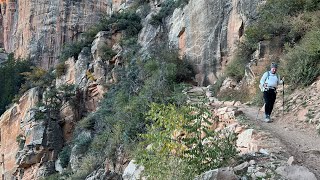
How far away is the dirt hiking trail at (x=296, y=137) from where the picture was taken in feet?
17.7

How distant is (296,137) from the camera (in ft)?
22.1

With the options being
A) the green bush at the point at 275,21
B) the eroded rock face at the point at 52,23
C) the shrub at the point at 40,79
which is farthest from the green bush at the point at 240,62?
the eroded rock face at the point at 52,23

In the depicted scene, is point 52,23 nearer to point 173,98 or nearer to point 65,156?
point 65,156

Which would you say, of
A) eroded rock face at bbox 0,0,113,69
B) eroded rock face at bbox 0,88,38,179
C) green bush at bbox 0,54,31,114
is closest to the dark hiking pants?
eroded rock face at bbox 0,88,38,179

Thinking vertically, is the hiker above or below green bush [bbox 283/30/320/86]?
below

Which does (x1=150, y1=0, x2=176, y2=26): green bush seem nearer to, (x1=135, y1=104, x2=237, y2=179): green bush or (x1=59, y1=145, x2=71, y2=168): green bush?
(x1=59, y1=145, x2=71, y2=168): green bush

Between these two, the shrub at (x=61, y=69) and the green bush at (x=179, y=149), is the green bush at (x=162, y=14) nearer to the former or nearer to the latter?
the shrub at (x=61, y=69)

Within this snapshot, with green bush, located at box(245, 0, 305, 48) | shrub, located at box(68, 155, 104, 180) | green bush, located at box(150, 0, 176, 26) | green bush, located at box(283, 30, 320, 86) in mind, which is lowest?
shrub, located at box(68, 155, 104, 180)

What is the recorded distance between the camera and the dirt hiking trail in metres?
5.40

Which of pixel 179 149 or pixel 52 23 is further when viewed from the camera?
pixel 52 23

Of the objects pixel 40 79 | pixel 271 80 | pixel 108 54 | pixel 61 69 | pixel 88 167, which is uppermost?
pixel 108 54

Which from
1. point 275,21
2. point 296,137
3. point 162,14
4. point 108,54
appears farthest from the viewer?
point 108,54

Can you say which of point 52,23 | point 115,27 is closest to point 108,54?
point 115,27

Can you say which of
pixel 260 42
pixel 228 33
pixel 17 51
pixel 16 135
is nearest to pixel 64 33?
pixel 17 51
